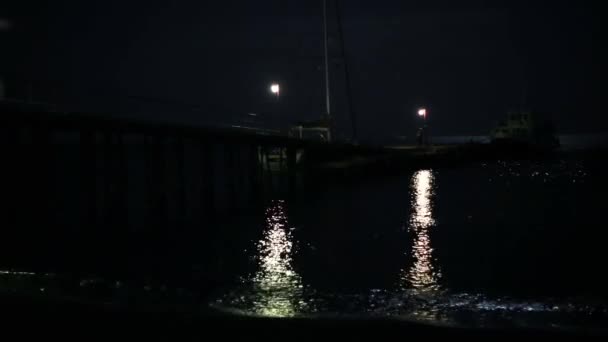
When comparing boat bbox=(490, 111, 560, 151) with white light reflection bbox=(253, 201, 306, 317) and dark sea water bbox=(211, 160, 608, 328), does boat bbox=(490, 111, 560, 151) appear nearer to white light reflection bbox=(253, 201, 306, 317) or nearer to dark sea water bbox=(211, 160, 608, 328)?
dark sea water bbox=(211, 160, 608, 328)

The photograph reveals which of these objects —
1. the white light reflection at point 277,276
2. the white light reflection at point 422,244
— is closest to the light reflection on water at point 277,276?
the white light reflection at point 277,276

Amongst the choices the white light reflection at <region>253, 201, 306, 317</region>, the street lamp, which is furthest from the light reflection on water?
the street lamp

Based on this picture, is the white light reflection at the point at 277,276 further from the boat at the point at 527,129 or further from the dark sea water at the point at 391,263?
the boat at the point at 527,129

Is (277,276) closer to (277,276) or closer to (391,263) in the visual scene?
(277,276)

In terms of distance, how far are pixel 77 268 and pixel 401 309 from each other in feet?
37.5

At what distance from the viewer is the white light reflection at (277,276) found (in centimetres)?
1066

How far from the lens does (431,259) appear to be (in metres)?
18.5

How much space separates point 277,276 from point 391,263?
376cm

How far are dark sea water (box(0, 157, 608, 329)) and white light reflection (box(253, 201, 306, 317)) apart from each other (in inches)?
1.8

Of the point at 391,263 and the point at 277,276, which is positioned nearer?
the point at 277,276

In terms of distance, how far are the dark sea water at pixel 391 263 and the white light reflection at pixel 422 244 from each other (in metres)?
0.06

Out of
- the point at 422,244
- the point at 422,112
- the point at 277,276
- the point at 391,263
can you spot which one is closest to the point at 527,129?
the point at 422,112

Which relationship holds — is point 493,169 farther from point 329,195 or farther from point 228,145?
point 228,145

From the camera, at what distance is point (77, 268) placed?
18.1 metres
